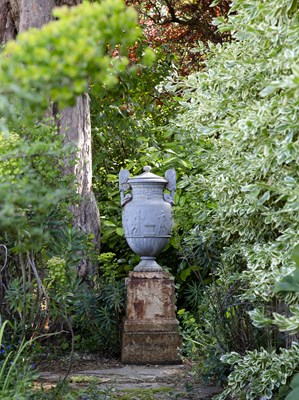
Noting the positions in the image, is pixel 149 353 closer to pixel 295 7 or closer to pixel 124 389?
pixel 124 389

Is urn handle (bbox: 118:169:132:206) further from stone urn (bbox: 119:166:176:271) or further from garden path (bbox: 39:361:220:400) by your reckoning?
garden path (bbox: 39:361:220:400)

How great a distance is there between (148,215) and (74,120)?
1341mm

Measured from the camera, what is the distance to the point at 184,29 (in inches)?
375

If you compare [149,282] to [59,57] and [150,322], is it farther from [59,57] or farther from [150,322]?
[59,57]

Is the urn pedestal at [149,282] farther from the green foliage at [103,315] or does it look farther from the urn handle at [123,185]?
the green foliage at [103,315]

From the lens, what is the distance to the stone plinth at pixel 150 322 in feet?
20.3

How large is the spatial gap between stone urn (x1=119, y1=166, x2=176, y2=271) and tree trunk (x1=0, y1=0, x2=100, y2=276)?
24.2 inches

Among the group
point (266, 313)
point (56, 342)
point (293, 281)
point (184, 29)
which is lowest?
point (56, 342)

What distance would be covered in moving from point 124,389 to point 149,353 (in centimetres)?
122

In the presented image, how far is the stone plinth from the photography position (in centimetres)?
619

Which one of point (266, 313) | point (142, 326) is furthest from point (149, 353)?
point (266, 313)

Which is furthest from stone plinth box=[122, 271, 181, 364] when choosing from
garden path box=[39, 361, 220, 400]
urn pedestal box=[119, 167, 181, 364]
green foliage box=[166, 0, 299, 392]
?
green foliage box=[166, 0, 299, 392]

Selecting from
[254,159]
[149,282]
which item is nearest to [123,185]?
[149,282]

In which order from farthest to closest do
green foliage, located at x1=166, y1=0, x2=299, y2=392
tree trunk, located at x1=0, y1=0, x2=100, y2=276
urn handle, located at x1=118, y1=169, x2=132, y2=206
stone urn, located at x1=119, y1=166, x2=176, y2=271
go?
1. tree trunk, located at x1=0, y1=0, x2=100, y2=276
2. urn handle, located at x1=118, y1=169, x2=132, y2=206
3. stone urn, located at x1=119, y1=166, x2=176, y2=271
4. green foliage, located at x1=166, y1=0, x2=299, y2=392
